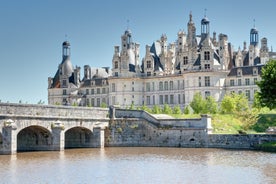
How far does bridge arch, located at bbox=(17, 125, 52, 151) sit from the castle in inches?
1247

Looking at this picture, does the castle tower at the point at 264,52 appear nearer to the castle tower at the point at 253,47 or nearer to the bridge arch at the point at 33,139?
the castle tower at the point at 253,47

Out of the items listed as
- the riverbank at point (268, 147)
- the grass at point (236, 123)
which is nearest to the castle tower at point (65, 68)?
the grass at point (236, 123)

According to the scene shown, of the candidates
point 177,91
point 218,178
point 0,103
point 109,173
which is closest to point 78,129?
point 0,103

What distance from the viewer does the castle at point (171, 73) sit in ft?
237

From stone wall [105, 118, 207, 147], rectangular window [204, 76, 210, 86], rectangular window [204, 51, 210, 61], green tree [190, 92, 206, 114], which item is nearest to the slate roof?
rectangular window [204, 76, 210, 86]

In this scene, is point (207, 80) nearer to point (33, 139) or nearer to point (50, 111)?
point (33, 139)

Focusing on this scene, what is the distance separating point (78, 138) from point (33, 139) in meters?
4.92

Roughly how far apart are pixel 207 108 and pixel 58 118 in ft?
78.3

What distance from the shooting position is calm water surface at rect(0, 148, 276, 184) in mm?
27344

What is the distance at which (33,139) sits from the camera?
149ft

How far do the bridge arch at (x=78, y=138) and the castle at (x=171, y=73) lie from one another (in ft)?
88.1

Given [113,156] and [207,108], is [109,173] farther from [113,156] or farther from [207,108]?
[207,108]

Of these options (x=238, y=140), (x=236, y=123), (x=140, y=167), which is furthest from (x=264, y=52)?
(x=140, y=167)

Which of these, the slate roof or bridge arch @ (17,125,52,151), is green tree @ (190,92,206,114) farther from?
bridge arch @ (17,125,52,151)
